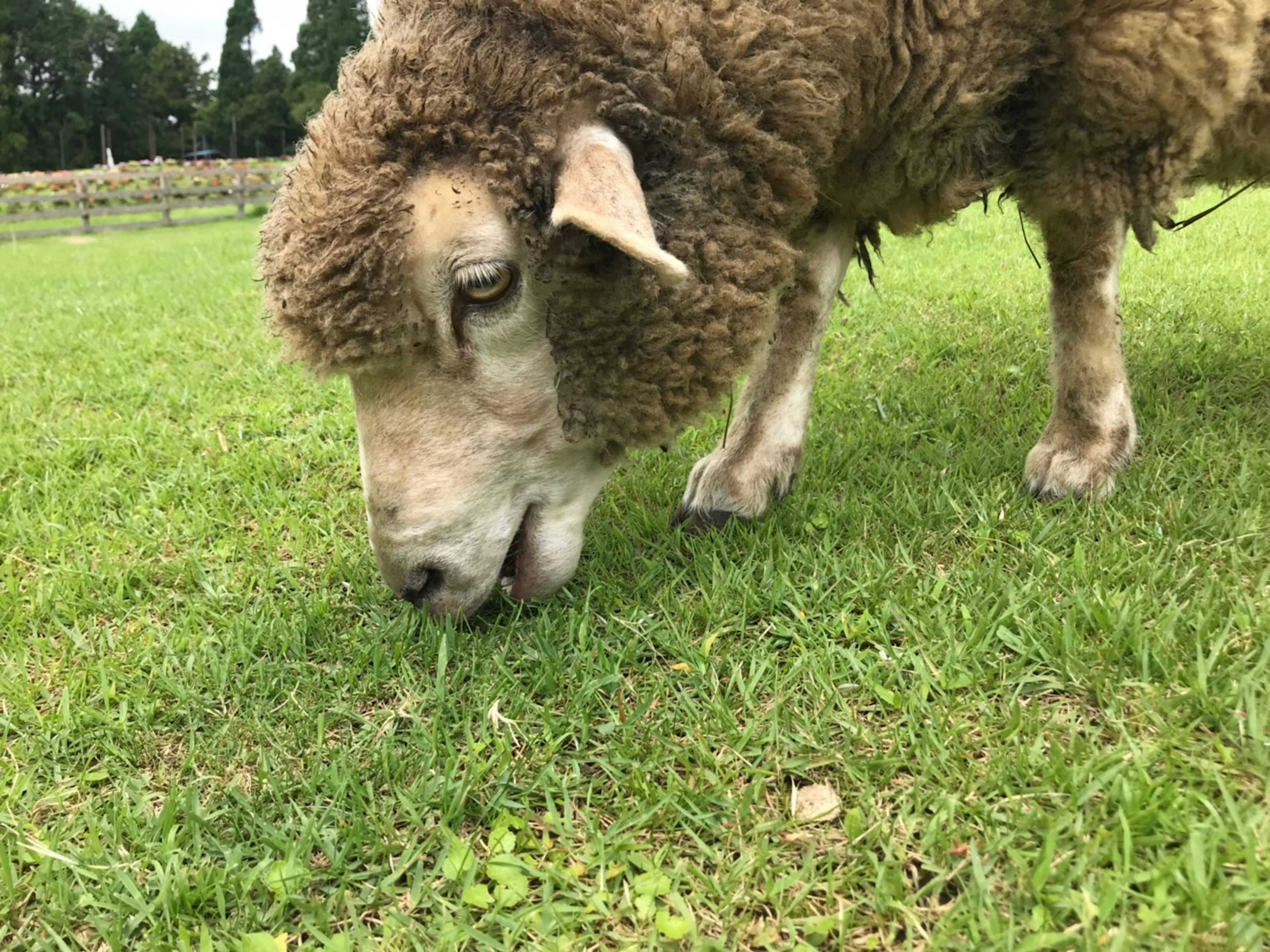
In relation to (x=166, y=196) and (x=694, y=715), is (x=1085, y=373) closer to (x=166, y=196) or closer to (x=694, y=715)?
(x=694, y=715)

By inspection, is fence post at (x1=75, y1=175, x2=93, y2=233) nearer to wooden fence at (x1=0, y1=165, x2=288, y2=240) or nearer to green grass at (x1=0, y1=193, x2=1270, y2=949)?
wooden fence at (x1=0, y1=165, x2=288, y2=240)

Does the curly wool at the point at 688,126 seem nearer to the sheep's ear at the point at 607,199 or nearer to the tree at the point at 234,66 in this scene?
the sheep's ear at the point at 607,199

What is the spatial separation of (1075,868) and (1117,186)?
177cm

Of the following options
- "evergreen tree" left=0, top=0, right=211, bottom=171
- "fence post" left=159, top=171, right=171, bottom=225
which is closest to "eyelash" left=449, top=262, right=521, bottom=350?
"fence post" left=159, top=171, right=171, bottom=225

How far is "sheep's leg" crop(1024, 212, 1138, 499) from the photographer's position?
95.9 inches

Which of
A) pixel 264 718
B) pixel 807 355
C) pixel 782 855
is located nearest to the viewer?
pixel 782 855

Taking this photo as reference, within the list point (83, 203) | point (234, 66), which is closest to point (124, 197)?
point (83, 203)

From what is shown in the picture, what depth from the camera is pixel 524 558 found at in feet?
7.36

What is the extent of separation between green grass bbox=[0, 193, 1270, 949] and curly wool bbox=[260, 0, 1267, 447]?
662mm

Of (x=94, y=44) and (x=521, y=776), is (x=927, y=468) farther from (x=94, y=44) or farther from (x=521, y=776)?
(x=94, y=44)

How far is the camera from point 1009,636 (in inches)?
72.0

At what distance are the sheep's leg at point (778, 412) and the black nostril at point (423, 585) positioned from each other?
80 centimetres

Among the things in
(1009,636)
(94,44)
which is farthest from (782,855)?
(94,44)

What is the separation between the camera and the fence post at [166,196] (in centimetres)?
2670
